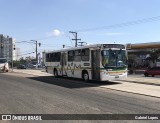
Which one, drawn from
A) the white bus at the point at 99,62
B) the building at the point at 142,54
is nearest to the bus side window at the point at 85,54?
the white bus at the point at 99,62

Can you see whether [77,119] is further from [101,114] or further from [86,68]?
[86,68]

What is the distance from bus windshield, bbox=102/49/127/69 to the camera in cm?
2332

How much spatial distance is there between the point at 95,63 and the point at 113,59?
1515mm

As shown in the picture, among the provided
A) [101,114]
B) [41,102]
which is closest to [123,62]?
[41,102]

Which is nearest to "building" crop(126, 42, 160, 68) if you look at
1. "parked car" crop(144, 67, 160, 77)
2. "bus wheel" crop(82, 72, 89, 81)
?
"parked car" crop(144, 67, 160, 77)

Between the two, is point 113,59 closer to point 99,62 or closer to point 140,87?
point 99,62

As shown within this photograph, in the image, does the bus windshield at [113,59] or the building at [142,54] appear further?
the building at [142,54]

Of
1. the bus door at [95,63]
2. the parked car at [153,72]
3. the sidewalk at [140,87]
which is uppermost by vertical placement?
the bus door at [95,63]

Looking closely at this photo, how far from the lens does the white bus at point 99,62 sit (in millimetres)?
23328

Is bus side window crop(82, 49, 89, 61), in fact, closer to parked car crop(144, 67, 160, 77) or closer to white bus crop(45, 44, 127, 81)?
white bus crop(45, 44, 127, 81)

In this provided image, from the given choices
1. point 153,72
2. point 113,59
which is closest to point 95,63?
point 113,59

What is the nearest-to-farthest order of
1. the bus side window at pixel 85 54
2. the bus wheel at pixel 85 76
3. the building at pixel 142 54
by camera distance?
the bus side window at pixel 85 54, the bus wheel at pixel 85 76, the building at pixel 142 54

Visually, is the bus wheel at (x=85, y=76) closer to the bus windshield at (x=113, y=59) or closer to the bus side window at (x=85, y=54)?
the bus side window at (x=85, y=54)

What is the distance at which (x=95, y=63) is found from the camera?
79.8ft
